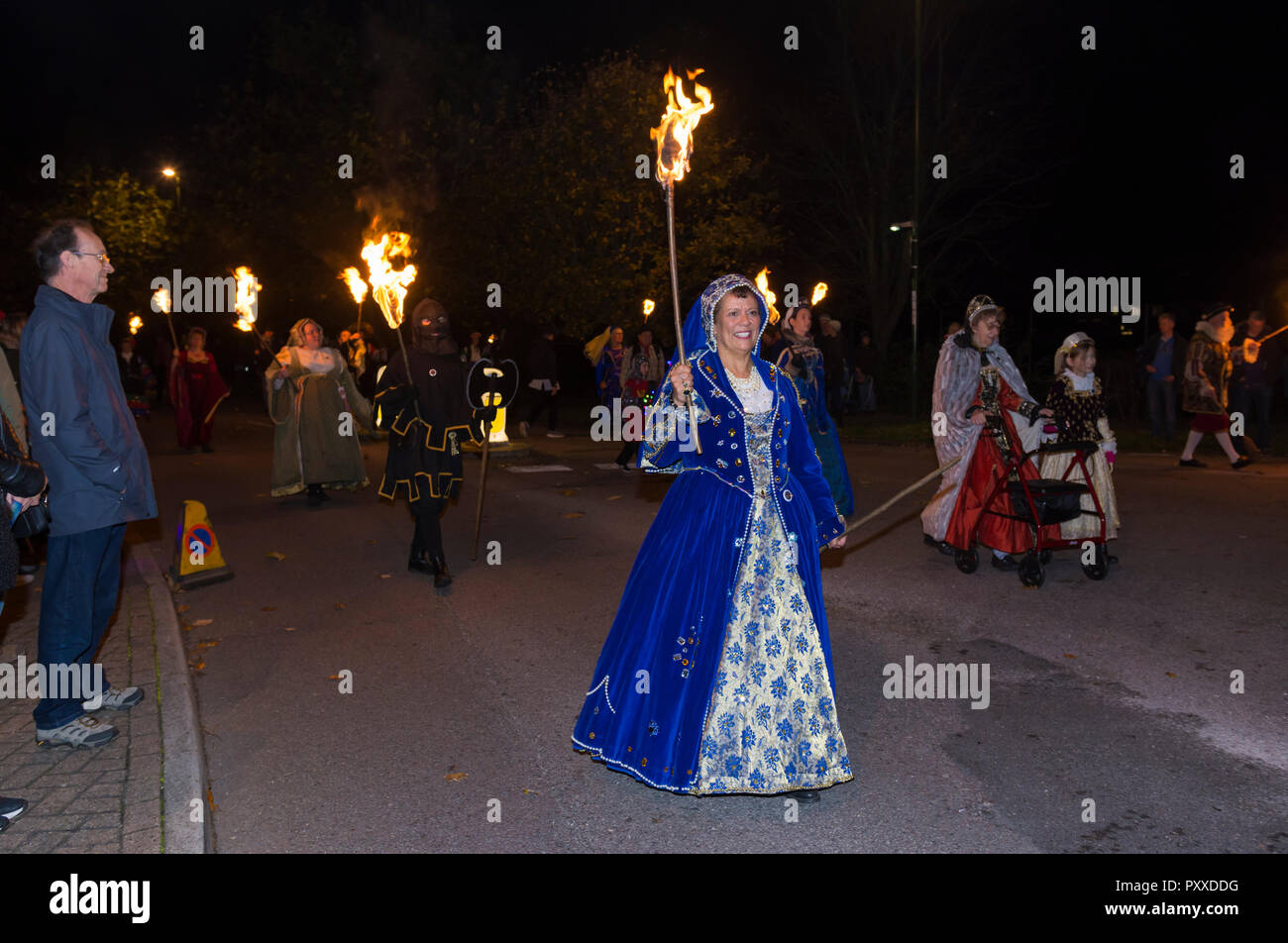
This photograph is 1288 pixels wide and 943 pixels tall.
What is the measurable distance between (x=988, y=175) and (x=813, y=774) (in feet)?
94.6

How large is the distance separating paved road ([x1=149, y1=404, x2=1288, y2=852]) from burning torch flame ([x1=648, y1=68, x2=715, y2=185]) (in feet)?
8.08

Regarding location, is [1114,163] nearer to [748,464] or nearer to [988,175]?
[988,175]

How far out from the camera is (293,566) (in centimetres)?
906

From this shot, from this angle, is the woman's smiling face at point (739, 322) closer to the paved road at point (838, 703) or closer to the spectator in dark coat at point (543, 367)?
the paved road at point (838, 703)

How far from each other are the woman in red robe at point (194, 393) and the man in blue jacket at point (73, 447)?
1328cm

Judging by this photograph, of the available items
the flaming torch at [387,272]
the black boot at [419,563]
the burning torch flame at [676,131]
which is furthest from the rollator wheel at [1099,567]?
the flaming torch at [387,272]

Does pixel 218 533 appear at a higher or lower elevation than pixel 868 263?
lower

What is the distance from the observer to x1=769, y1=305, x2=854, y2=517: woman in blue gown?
9.23 meters

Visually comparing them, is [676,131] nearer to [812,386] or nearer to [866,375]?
[812,386]

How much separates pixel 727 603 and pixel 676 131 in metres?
1.87

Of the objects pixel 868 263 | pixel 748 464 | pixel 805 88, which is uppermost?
pixel 805 88

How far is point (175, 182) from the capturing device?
106 feet

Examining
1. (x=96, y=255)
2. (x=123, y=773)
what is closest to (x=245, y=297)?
(x=96, y=255)
